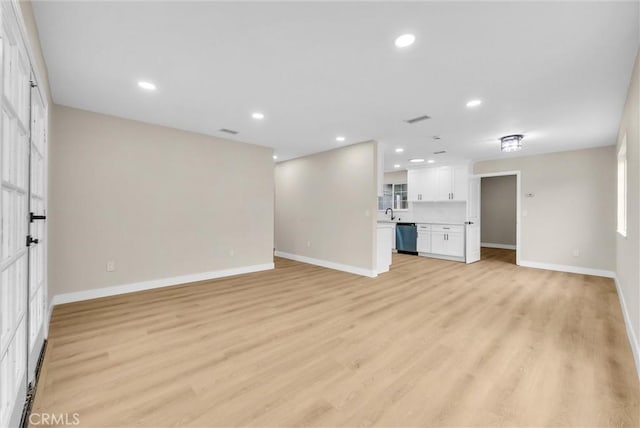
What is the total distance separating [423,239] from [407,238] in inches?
17.5

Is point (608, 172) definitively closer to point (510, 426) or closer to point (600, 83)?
point (600, 83)

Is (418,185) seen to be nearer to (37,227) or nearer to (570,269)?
(570,269)

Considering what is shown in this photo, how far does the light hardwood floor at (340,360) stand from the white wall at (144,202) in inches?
20.7

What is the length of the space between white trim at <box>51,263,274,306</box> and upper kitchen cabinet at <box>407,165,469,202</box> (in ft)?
15.8

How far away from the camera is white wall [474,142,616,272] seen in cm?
504

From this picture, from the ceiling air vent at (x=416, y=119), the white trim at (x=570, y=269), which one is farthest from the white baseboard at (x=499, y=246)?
the ceiling air vent at (x=416, y=119)

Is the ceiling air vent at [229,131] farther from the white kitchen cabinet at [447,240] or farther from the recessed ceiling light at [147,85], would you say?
the white kitchen cabinet at [447,240]

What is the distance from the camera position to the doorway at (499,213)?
8531mm

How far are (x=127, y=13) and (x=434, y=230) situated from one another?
684 centimetres

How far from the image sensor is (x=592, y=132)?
14.0ft

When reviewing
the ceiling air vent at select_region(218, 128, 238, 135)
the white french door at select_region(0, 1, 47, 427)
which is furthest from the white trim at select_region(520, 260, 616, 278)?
the white french door at select_region(0, 1, 47, 427)

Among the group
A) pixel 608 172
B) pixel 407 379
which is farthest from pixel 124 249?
pixel 608 172

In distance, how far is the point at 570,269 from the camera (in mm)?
5414

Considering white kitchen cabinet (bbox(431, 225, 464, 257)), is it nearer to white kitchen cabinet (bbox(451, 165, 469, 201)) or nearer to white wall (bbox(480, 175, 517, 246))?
white kitchen cabinet (bbox(451, 165, 469, 201))
